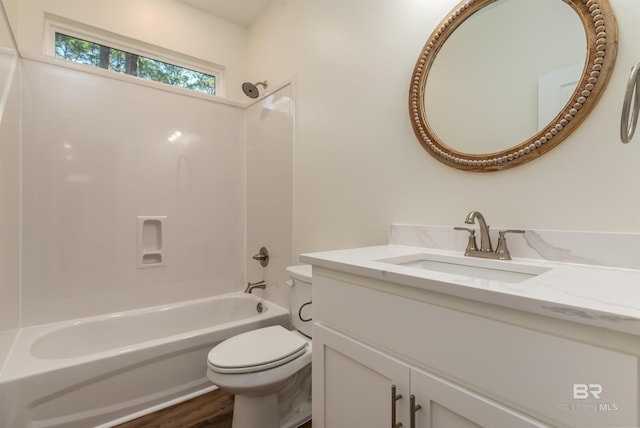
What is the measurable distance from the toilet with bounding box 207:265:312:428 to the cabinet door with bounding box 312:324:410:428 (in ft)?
1.09

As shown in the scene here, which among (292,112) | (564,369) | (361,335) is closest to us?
(564,369)

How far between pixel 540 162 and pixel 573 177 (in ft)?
0.34

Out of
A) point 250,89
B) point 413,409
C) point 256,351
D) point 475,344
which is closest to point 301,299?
point 256,351

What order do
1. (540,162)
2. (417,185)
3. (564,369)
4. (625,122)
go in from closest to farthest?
(564,369)
(625,122)
(540,162)
(417,185)

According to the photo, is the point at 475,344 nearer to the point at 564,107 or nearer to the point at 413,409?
the point at 413,409

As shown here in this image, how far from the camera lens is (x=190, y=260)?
2.39 m

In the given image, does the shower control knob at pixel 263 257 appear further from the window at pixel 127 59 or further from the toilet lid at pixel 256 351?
the window at pixel 127 59

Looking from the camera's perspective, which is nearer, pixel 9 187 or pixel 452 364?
pixel 452 364

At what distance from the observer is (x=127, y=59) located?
7.53ft

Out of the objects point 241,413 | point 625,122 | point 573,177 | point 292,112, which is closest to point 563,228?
point 573,177

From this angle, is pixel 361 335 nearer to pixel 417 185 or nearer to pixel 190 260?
pixel 417 185

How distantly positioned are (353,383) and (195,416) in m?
1.18

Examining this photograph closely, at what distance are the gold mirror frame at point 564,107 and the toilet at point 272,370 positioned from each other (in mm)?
922

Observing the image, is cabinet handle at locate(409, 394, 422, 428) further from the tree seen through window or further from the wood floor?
the tree seen through window
